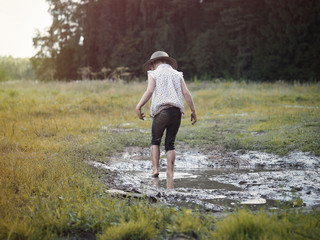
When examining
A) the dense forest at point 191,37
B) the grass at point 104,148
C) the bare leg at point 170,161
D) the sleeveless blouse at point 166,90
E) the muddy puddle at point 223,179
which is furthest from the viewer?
the dense forest at point 191,37

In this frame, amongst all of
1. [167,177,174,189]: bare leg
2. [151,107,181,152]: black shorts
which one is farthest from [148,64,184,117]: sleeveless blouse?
[167,177,174,189]: bare leg

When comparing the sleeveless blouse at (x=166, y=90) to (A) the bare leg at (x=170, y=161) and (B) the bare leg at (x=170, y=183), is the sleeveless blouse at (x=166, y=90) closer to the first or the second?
(A) the bare leg at (x=170, y=161)

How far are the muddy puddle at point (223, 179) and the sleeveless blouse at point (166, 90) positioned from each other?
1.24 meters

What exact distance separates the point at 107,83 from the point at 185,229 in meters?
19.7

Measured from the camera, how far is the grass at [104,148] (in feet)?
11.1

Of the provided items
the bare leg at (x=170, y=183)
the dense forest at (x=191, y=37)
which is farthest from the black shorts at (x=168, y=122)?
the dense forest at (x=191, y=37)

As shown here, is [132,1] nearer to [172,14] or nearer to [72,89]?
[172,14]

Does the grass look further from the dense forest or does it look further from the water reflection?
the dense forest

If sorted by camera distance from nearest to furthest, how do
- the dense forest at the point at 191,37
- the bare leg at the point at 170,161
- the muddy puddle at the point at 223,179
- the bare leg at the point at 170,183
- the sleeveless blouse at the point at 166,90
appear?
the muddy puddle at the point at 223,179 → the bare leg at the point at 170,183 → the sleeveless blouse at the point at 166,90 → the bare leg at the point at 170,161 → the dense forest at the point at 191,37

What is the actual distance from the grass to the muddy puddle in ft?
1.62

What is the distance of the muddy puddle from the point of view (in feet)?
16.0

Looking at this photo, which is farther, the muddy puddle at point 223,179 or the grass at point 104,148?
the muddy puddle at point 223,179

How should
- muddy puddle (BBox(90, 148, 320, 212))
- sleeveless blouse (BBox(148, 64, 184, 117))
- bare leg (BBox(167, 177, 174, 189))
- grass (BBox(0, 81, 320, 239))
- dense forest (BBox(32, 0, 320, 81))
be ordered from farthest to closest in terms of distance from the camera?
dense forest (BBox(32, 0, 320, 81)) → sleeveless blouse (BBox(148, 64, 184, 117)) → bare leg (BBox(167, 177, 174, 189)) → muddy puddle (BBox(90, 148, 320, 212)) → grass (BBox(0, 81, 320, 239))

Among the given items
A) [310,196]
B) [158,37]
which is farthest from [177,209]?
[158,37]
